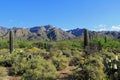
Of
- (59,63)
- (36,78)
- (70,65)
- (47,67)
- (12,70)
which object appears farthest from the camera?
(70,65)

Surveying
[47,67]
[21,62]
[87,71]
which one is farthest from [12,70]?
[87,71]

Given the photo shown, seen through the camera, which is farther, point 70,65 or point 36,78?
point 70,65

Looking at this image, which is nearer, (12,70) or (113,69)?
(113,69)

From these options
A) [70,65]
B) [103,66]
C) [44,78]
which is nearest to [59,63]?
[70,65]

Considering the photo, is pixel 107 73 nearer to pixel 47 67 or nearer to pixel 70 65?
pixel 47 67

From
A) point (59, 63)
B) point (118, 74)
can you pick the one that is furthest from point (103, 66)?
point (59, 63)

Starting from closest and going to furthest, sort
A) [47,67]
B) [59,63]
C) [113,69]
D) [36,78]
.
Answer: [36,78] → [113,69] → [47,67] → [59,63]

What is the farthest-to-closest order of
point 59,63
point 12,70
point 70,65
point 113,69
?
point 70,65 < point 59,63 < point 12,70 < point 113,69

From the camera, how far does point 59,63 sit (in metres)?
21.9

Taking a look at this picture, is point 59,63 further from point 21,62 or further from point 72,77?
point 72,77

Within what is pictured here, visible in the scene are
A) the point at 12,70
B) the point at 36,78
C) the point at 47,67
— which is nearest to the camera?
the point at 36,78

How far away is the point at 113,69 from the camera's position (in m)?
16.3

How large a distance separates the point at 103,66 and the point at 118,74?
6.45 ft

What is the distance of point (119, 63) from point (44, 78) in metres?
4.54
